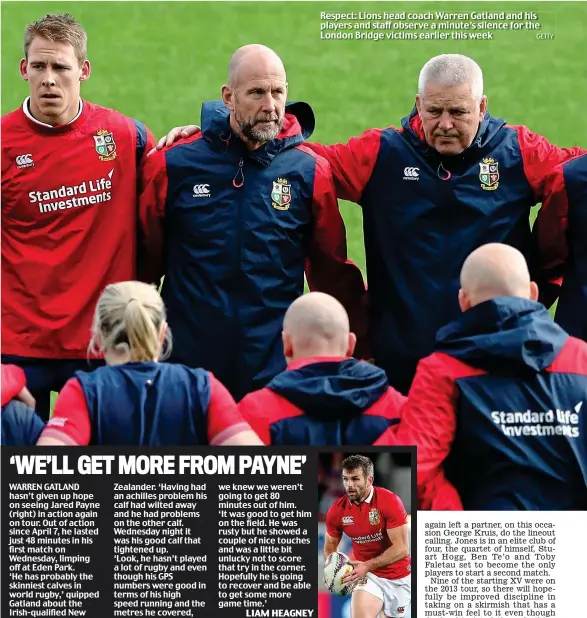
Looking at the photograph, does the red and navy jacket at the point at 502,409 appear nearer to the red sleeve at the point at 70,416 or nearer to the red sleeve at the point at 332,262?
the red sleeve at the point at 332,262

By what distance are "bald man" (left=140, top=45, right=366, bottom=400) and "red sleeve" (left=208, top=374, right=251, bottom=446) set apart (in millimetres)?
1171

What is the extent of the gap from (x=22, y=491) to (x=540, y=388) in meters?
2.95

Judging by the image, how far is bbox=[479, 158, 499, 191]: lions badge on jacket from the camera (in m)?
9.55

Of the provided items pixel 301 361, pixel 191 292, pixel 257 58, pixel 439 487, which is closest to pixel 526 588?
pixel 439 487

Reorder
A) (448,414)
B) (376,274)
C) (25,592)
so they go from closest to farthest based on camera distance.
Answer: (448,414) → (25,592) → (376,274)

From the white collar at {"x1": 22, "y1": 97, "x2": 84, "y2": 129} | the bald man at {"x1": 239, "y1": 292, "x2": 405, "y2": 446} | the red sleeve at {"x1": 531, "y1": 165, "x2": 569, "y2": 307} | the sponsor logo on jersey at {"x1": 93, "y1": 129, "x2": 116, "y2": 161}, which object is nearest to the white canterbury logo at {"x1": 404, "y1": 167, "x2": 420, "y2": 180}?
the red sleeve at {"x1": 531, "y1": 165, "x2": 569, "y2": 307}

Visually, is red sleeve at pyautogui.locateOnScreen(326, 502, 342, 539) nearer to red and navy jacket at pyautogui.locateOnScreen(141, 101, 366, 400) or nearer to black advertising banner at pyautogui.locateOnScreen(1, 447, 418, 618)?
black advertising banner at pyautogui.locateOnScreen(1, 447, 418, 618)

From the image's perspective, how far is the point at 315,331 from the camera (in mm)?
8422

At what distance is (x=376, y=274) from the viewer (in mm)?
9672

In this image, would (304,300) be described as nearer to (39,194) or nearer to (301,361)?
(301,361)

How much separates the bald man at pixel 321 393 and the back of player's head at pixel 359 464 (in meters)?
0.16

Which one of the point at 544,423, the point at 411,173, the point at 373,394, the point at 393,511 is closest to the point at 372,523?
the point at 393,511

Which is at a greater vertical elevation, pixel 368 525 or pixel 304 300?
pixel 304 300

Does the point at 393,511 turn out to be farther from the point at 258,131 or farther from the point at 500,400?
the point at 258,131
